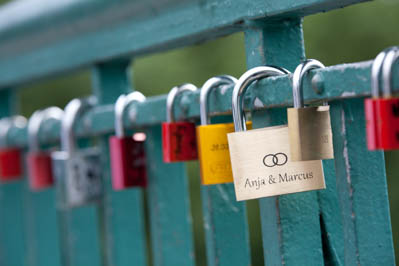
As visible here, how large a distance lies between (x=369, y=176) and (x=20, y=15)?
1.11 meters

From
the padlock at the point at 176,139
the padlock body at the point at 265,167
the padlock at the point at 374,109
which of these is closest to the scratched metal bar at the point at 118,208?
the padlock at the point at 176,139

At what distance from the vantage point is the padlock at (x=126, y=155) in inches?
50.0

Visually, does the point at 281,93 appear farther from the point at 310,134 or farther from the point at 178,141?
the point at 178,141

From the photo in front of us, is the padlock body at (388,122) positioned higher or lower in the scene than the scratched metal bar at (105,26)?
lower

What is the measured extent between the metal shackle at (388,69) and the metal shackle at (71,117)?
34.5 inches

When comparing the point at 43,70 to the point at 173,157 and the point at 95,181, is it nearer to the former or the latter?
the point at 95,181

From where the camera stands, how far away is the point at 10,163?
1.87 m

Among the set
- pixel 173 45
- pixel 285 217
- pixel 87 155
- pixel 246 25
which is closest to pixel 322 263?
pixel 285 217

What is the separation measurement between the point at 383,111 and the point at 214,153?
31 cm

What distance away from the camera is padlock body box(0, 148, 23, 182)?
6.11 feet

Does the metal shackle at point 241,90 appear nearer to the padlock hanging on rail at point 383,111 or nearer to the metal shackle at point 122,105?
the padlock hanging on rail at point 383,111

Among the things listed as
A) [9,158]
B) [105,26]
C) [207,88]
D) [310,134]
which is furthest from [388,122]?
[9,158]

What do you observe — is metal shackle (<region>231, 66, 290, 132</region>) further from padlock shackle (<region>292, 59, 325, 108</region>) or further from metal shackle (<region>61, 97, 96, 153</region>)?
metal shackle (<region>61, 97, 96, 153</region>)

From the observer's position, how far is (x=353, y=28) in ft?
15.0
